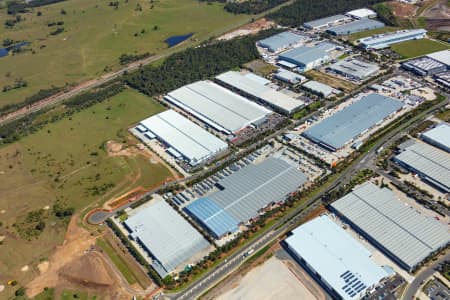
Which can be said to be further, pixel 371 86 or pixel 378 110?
pixel 371 86

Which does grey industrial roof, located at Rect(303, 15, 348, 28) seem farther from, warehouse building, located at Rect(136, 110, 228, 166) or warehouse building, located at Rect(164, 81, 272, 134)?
warehouse building, located at Rect(136, 110, 228, 166)

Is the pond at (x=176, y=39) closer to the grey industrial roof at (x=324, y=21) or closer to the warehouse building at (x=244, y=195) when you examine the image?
the grey industrial roof at (x=324, y=21)

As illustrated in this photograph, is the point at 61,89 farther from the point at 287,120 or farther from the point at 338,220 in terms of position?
the point at 338,220

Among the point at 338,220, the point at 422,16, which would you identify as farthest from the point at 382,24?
the point at 338,220

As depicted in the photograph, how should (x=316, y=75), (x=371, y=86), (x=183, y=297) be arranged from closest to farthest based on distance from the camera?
(x=183, y=297) → (x=371, y=86) → (x=316, y=75)

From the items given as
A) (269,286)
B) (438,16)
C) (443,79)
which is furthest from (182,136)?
(438,16)

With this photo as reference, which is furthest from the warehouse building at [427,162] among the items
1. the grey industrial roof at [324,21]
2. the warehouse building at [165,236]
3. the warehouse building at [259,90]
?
the grey industrial roof at [324,21]
